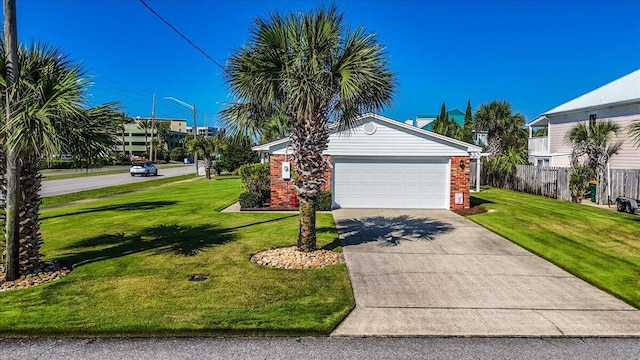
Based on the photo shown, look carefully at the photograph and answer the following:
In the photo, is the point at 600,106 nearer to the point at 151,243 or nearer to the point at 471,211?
the point at 471,211

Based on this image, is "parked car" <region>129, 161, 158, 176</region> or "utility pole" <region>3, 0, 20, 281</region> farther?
"parked car" <region>129, 161, 158, 176</region>

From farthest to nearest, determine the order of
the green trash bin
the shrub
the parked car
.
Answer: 1. the parked car
2. the shrub
3. the green trash bin

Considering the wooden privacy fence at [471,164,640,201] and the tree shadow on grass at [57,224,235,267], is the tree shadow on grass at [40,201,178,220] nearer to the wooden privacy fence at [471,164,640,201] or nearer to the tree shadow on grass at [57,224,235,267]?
the tree shadow on grass at [57,224,235,267]

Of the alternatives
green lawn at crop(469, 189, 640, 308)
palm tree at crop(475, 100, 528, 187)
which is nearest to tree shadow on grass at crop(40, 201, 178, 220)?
green lawn at crop(469, 189, 640, 308)

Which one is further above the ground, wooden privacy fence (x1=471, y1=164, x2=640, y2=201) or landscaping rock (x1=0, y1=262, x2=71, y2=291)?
wooden privacy fence (x1=471, y1=164, x2=640, y2=201)

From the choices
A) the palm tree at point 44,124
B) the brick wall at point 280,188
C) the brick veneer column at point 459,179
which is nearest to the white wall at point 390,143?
the brick veneer column at point 459,179

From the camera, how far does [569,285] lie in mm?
7523

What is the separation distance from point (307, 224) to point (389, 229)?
454cm

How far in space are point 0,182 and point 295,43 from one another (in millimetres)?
5828

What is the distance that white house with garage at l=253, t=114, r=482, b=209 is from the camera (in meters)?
16.6

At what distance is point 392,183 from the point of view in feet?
55.9

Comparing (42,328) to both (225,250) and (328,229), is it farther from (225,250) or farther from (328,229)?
(328,229)

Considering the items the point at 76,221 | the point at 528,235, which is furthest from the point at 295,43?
the point at 76,221

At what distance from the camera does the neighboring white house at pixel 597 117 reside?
21.6 m
